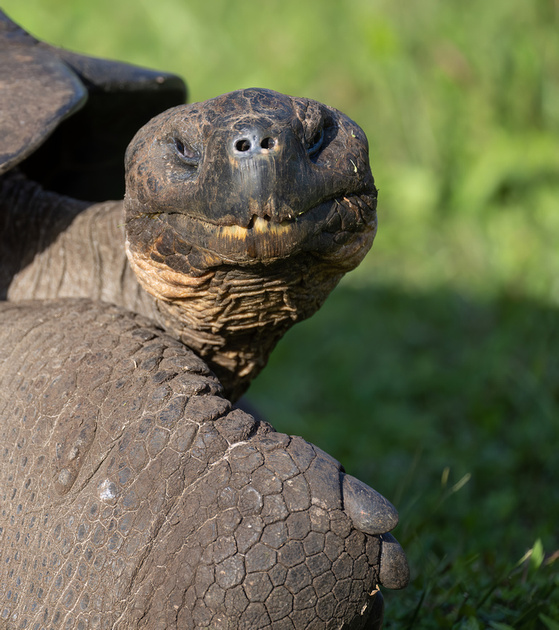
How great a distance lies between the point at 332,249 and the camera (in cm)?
174

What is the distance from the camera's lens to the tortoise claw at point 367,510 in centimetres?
150

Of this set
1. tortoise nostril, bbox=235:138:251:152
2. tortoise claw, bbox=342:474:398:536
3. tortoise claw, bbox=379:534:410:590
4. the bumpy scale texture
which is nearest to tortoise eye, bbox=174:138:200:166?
tortoise nostril, bbox=235:138:251:152

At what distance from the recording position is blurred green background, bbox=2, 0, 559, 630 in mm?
2775

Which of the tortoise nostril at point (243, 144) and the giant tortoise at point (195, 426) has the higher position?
the tortoise nostril at point (243, 144)

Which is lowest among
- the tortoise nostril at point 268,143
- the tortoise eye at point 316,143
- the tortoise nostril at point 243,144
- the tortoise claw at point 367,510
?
the tortoise claw at point 367,510

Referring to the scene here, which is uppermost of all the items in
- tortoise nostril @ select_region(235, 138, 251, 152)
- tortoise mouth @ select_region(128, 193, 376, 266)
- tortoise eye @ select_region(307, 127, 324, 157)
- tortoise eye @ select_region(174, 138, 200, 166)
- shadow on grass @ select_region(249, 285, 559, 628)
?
tortoise nostril @ select_region(235, 138, 251, 152)

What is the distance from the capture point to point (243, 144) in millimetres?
1525

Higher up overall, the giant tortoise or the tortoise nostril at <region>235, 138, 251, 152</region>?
the tortoise nostril at <region>235, 138, 251, 152</region>

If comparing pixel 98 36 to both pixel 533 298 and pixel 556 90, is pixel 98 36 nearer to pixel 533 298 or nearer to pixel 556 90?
pixel 556 90

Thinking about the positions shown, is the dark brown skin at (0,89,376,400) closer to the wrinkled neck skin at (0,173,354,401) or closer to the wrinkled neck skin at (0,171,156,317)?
the wrinkled neck skin at (0,173,354,401)

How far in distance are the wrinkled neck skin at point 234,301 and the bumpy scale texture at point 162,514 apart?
18 centimetres

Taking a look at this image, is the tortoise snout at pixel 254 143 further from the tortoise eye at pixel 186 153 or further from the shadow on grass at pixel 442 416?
the shadow on grass at pixel 442 416

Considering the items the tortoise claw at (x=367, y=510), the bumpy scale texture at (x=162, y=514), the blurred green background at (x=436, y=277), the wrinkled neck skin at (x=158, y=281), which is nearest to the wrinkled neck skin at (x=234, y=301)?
the wrinkled neck skin at (x=158, y=281)

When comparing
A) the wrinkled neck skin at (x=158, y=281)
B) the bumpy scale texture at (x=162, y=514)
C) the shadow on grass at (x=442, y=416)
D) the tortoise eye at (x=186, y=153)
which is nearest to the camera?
the bumpy scale texture at (x=162, y=514)
